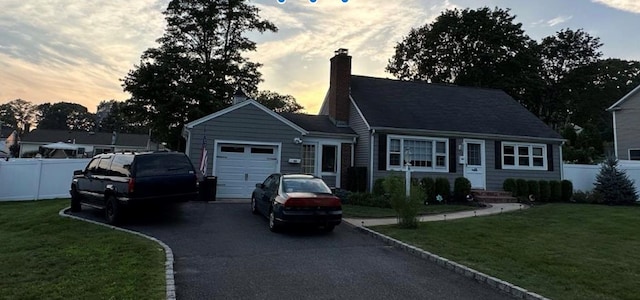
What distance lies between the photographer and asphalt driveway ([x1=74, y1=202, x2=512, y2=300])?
17.3ft

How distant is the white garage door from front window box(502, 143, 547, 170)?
11.4 metres

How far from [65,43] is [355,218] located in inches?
558

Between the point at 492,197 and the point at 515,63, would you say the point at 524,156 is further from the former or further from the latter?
the point at 515,63

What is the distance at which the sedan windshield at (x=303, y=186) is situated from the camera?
383 inches

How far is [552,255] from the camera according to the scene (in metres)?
7.28

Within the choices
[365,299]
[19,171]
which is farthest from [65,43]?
[365,299]

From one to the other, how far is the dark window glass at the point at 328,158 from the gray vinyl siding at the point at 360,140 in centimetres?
112

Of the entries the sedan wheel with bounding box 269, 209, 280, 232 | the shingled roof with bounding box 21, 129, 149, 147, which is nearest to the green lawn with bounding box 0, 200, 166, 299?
the sedan wheel with bounding box 269, 209, 280, 232

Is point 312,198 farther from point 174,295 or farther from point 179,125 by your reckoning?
point 179,125

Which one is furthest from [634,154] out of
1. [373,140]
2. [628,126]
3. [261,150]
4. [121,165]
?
[121,165]

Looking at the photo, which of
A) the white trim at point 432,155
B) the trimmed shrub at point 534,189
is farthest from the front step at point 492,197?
the white trim at point 432,155

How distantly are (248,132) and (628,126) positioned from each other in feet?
84.0

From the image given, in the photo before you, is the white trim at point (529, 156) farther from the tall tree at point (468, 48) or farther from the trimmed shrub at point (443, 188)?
the tall tree at point (468, 48)

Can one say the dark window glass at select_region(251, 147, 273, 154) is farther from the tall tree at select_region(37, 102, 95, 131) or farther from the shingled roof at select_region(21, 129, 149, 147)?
the tall tree at select_region(37, 102, 95, 131)
